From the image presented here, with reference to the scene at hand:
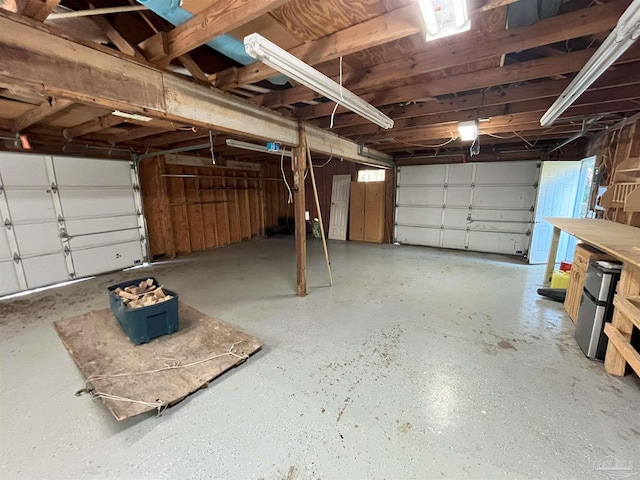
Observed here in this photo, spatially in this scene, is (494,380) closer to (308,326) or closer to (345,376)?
(345,376)

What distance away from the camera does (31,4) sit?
54.5 inches

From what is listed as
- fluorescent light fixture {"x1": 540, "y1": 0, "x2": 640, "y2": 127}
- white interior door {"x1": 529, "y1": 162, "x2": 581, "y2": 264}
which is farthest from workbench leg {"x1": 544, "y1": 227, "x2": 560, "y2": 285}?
fluorescent light fixture {"x1": 540, "y1": 0, "x2": 640, "y2": 127}

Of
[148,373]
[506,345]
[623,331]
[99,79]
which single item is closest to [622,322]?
[623,331]

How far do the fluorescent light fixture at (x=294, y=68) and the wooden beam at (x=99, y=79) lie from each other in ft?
3.20

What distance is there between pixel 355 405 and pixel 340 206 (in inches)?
257

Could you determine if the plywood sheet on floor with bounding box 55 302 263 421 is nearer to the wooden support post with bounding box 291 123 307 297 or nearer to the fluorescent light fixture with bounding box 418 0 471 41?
the wooden support post with bounding box 291 123 307 297

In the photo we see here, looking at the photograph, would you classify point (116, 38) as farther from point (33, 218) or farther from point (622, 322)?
point (622, 322)

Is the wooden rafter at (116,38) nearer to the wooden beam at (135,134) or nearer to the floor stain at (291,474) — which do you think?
the wooden beam at (135,134)

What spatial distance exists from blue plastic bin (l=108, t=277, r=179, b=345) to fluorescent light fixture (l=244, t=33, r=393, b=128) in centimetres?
225

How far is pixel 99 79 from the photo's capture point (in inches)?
67.4

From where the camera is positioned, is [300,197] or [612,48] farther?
[300,197]

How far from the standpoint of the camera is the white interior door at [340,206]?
7859 mm

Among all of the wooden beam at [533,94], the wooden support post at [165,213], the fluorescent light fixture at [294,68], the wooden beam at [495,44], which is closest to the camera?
the fluorescent light fixture at [294,68]

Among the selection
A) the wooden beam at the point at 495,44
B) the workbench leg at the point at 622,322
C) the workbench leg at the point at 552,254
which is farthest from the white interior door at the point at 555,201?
the wooden beam at the point at 495,44
